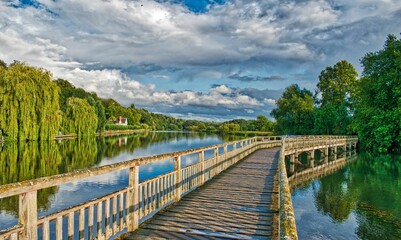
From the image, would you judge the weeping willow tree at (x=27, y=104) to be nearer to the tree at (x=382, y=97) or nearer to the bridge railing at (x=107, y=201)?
the bridge railing at (x=107, y=201)

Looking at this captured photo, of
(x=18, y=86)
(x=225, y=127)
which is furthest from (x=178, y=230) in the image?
(x=225, y=127)

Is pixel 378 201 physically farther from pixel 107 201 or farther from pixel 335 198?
pixel 107 201

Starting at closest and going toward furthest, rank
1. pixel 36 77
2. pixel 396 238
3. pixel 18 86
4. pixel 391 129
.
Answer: pixel 396 238
pixel 391 129
pixel 18 86
pixel 36 77

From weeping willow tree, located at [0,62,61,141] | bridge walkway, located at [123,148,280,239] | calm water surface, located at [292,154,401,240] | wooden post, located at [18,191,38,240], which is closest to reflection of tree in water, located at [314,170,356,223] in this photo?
calm water surface, located at [292,154,401,240]

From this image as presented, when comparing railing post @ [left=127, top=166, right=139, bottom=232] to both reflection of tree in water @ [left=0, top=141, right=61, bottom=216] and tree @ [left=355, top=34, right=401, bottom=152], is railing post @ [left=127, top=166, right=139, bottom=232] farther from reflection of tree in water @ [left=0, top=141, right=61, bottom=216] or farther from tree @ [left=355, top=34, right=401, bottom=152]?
tree @ [left=355, top=34, right=401, bottom=152]

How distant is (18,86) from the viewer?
36250 mm

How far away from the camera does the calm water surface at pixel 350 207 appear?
435 inches

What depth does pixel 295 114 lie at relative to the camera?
198 ft

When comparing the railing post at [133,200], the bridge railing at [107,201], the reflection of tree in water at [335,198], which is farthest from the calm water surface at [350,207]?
the railing post at [133,200]

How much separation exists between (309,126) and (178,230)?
58.7m

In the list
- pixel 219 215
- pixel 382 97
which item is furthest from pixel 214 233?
pixel 382 97

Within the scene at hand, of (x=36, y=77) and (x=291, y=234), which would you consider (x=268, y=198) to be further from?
(x=36, y=77)

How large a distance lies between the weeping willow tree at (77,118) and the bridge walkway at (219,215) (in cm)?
5094

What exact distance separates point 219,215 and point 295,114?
56.6 metres
